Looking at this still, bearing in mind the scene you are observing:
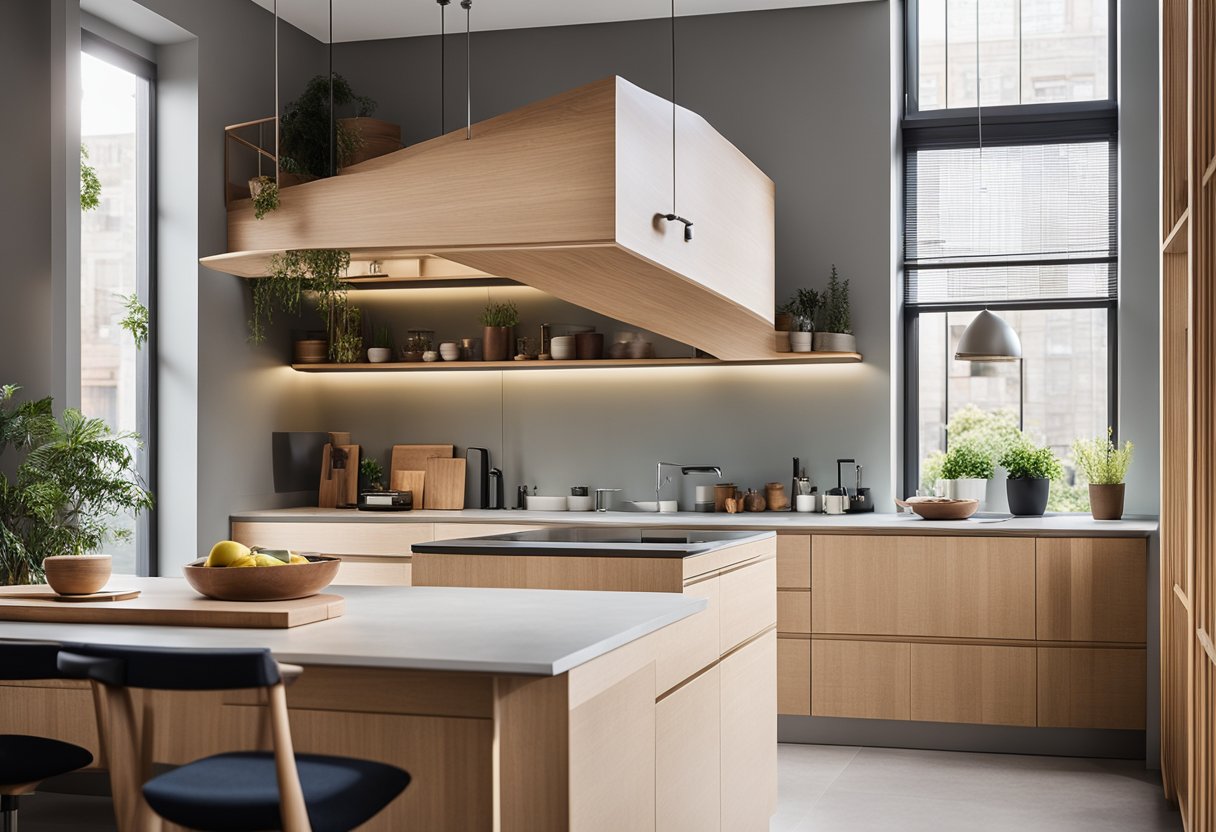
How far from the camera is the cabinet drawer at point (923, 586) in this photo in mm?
5520

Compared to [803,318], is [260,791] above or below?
below

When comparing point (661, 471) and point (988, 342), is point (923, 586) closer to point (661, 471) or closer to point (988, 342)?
point (988, 342)

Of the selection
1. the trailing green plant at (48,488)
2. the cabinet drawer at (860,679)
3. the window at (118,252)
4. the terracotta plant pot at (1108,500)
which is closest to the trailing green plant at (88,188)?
the window at (118,252)

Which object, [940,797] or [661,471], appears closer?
[940,797]

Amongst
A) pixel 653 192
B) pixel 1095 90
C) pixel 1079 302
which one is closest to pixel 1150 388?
pixel 1079 302

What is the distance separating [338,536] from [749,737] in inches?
110

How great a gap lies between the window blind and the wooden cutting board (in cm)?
257

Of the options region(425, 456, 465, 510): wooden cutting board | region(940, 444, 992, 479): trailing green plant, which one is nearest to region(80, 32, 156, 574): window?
region(425, 456, 465, 510): wooden cutting board

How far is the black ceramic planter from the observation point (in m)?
6.09

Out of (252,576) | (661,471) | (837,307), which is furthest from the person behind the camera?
(661,471)

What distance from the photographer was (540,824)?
2311 mm

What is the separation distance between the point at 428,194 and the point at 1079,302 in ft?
12.9

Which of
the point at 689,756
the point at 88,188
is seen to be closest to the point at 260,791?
the point at 689,756

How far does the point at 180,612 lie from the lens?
258 cm
